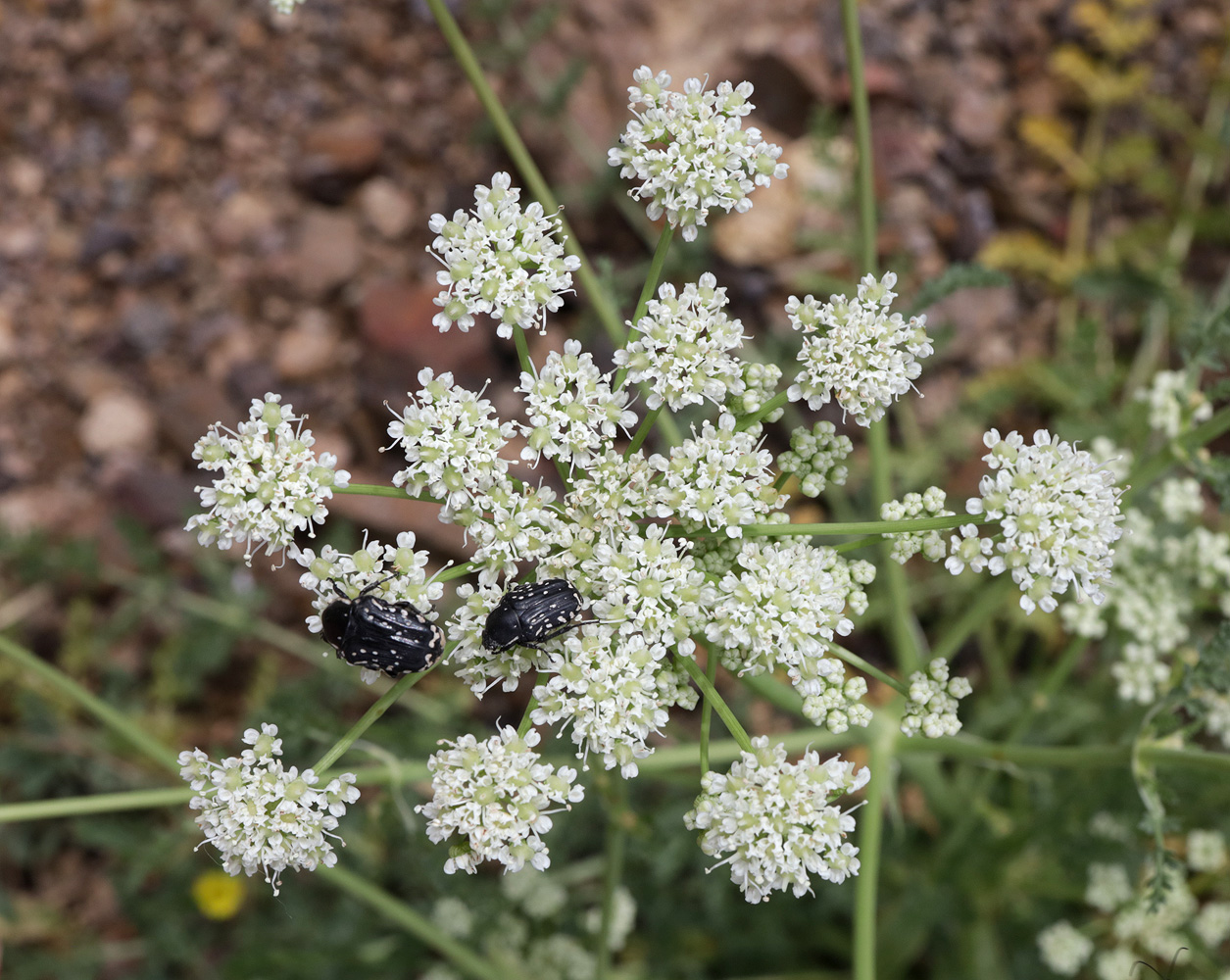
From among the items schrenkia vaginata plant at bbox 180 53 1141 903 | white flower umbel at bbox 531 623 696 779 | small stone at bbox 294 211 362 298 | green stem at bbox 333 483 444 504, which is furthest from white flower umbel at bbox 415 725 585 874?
small stone at bbox 294 211 362 298

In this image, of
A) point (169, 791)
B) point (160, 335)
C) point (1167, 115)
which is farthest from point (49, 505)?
point (1167, 115)

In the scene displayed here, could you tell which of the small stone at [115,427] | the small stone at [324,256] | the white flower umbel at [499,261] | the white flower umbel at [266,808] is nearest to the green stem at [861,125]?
the white flower umbel at [499,261]

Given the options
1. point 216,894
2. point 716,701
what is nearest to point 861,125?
point 716,701

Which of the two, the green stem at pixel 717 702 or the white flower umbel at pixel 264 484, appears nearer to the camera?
the green stem at pixel 717 702

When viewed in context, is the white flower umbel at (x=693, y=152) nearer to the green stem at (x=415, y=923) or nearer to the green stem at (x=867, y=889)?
the green stem at (x=867, y=889)

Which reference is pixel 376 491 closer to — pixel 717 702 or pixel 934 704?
pixel 717 702

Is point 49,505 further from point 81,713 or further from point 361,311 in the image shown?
point 361,311
